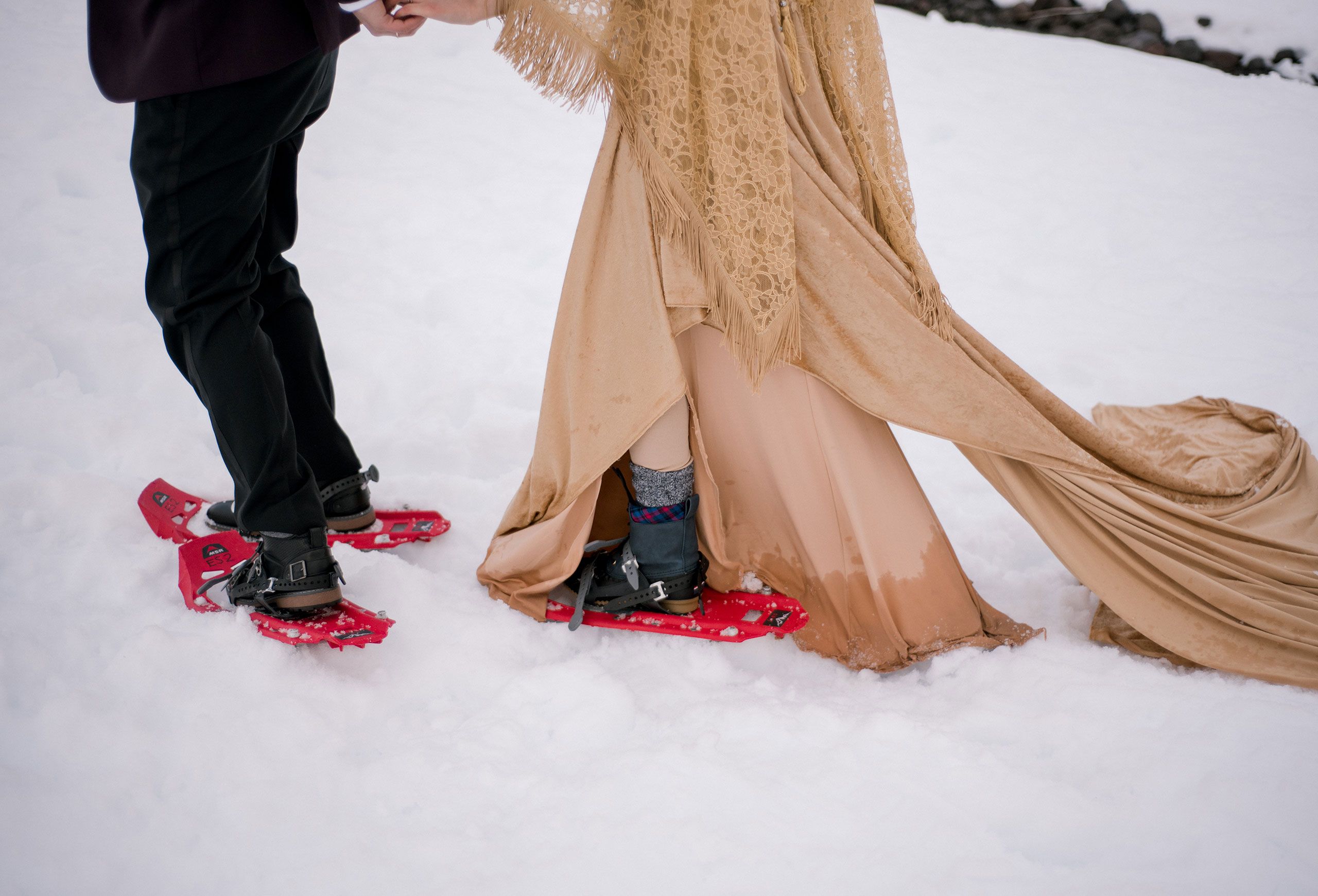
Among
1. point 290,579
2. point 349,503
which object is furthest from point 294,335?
point 290,579

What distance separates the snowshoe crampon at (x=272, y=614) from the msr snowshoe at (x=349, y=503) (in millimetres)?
221

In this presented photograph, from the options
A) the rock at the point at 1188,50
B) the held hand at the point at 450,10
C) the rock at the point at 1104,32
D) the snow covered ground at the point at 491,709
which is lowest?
the snow covered ground at the point at 491,709

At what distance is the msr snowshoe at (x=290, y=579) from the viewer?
5.10ft

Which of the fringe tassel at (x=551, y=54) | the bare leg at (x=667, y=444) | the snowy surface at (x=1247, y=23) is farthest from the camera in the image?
the snowy surface at (x=1247, y=23)

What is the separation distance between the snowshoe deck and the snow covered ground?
0.04 meters

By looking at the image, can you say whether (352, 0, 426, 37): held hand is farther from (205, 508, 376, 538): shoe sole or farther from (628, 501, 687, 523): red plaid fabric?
(205, 508, 376, 538): shoe sole

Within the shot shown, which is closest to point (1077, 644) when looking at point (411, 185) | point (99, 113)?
point (411, 185)

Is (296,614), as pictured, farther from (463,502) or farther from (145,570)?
(463,502)

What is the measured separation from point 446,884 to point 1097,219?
416cm

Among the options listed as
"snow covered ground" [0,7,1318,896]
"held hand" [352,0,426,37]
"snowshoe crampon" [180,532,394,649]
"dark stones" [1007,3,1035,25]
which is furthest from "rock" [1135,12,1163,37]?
"snowshoe crampon" [180,532,394,649]

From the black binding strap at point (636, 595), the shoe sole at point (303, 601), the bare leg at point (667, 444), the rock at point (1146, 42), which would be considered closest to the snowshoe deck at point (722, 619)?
the black binding strap at point (636, 595)

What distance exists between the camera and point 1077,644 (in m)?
1.67

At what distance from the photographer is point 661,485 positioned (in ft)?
5.43

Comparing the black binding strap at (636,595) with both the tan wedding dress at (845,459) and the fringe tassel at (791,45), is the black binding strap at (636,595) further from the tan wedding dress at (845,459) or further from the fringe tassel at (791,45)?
the fringe tassel at (791,45)
